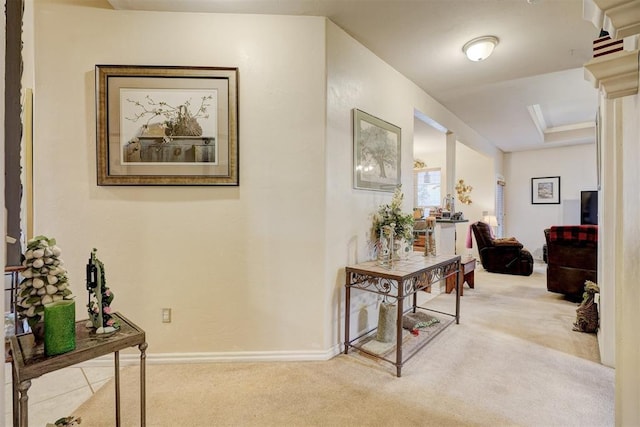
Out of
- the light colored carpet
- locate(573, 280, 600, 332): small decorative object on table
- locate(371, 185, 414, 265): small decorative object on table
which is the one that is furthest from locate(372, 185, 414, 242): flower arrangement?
locate(573, 280, 600, 332): small decorative object on table

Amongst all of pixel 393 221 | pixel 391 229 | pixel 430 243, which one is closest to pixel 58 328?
pixel 391 229

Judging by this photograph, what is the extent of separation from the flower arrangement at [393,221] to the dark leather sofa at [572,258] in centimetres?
248

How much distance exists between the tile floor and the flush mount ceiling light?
379cm

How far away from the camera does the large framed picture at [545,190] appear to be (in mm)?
6684

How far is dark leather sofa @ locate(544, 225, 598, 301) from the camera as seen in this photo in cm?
356

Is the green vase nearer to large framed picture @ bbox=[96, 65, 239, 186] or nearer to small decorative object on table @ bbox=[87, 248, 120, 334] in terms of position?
small decorative object on table @ bbox=[87, 248, 120, 334]

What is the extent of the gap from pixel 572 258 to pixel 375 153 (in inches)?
120

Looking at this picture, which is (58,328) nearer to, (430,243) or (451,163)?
(430,243)

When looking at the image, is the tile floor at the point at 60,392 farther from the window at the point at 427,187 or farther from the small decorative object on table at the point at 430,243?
the window at the point at 427,187

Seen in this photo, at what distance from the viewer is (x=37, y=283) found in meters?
1.11

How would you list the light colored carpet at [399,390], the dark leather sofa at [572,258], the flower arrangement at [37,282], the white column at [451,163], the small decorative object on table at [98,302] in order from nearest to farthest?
the flower arrangement at [37,282]
the small decorative object on table at [98,302]
the light colored carpet at [399,390]
the dark leather sofa at [572,258]
the white column at [451,163]

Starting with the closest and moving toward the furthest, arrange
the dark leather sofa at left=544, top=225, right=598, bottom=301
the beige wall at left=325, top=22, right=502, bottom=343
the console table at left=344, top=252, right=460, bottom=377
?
1. the console table at left=344, top=252, right=460, bottom=377
2. the beige wall at left=325, top=22, right=502, bottom=343
3. the dark leather sofa at left=544, top=225, right=598, bottom=301

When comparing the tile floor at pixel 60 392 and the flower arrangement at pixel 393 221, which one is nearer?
the tile floor at pixel 60 392

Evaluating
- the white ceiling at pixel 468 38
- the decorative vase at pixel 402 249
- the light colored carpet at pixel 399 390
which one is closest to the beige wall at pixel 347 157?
Answer: the white ceiling at pixel 468 38
